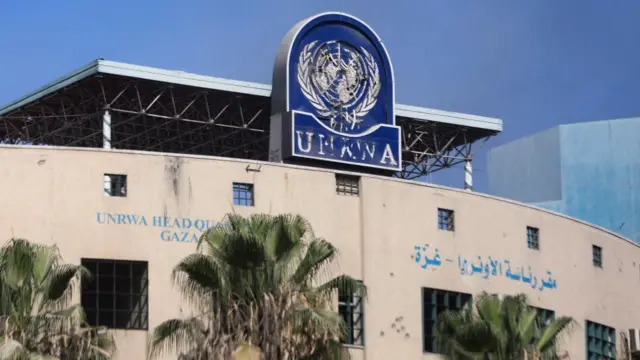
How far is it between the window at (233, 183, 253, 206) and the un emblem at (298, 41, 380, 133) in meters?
6.66

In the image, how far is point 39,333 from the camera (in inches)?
1387

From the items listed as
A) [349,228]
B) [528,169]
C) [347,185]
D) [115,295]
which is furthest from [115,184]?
[528,169]

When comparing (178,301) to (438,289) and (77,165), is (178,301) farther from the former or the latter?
(438,289)

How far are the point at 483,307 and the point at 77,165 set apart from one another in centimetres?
1323

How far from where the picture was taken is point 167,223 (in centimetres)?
4575

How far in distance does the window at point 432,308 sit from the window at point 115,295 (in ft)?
33.7

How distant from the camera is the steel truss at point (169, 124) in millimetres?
54312

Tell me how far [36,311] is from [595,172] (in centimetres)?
5018

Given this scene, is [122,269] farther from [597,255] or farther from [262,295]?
[597,255]

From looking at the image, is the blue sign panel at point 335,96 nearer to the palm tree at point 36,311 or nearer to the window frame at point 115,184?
the window frame at point 115,184

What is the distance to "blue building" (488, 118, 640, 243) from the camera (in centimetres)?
8112

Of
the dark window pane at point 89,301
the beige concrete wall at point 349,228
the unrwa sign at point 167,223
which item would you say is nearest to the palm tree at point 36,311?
the dark window pane at point 89,301

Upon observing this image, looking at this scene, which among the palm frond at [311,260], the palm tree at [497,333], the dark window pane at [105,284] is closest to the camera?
the palm frond at [311,260]

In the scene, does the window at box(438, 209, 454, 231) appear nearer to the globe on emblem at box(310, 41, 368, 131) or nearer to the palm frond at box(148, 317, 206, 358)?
the globe on emblem at box(310, 41, 368, 131)
